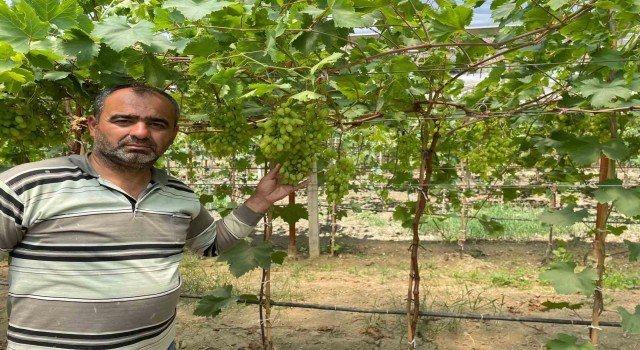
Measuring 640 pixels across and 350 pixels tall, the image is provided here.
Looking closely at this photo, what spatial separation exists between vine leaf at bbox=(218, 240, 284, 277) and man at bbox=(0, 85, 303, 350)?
17.7 inches

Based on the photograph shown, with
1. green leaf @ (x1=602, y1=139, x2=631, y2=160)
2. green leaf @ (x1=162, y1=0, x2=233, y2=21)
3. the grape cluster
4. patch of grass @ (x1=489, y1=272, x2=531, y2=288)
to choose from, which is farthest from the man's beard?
patch of grass @ (x1=489, y1=272, x2=531, y2=288)

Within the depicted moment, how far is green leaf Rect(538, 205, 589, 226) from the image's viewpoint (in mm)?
2252

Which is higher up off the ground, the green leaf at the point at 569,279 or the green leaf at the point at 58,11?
the green leaf at the point at 58,11

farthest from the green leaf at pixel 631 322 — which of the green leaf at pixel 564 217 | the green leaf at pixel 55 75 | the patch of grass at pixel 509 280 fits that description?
the patch of grass at pixel 509 280

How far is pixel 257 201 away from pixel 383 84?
2.82 ft

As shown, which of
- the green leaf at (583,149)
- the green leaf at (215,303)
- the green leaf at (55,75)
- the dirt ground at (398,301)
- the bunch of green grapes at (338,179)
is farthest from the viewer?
the dirt ground at (398,301)

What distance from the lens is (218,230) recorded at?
2.27 m

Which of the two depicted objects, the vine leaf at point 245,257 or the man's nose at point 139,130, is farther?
the vine leaf at point 245,257

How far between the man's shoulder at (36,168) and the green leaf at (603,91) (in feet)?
7.06

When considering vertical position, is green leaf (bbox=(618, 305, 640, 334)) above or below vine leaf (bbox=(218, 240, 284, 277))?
below

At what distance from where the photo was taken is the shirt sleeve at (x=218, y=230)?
2139 millimetres

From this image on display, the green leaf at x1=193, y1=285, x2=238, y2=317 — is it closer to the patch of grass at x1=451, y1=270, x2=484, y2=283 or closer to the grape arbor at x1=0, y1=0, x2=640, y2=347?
the grape arbor at x1=0, y1=0, x2=640, y2=347

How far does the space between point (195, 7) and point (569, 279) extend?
205 centimetres

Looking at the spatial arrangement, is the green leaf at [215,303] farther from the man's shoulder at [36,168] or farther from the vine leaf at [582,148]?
the vine leaf at [582,148]
